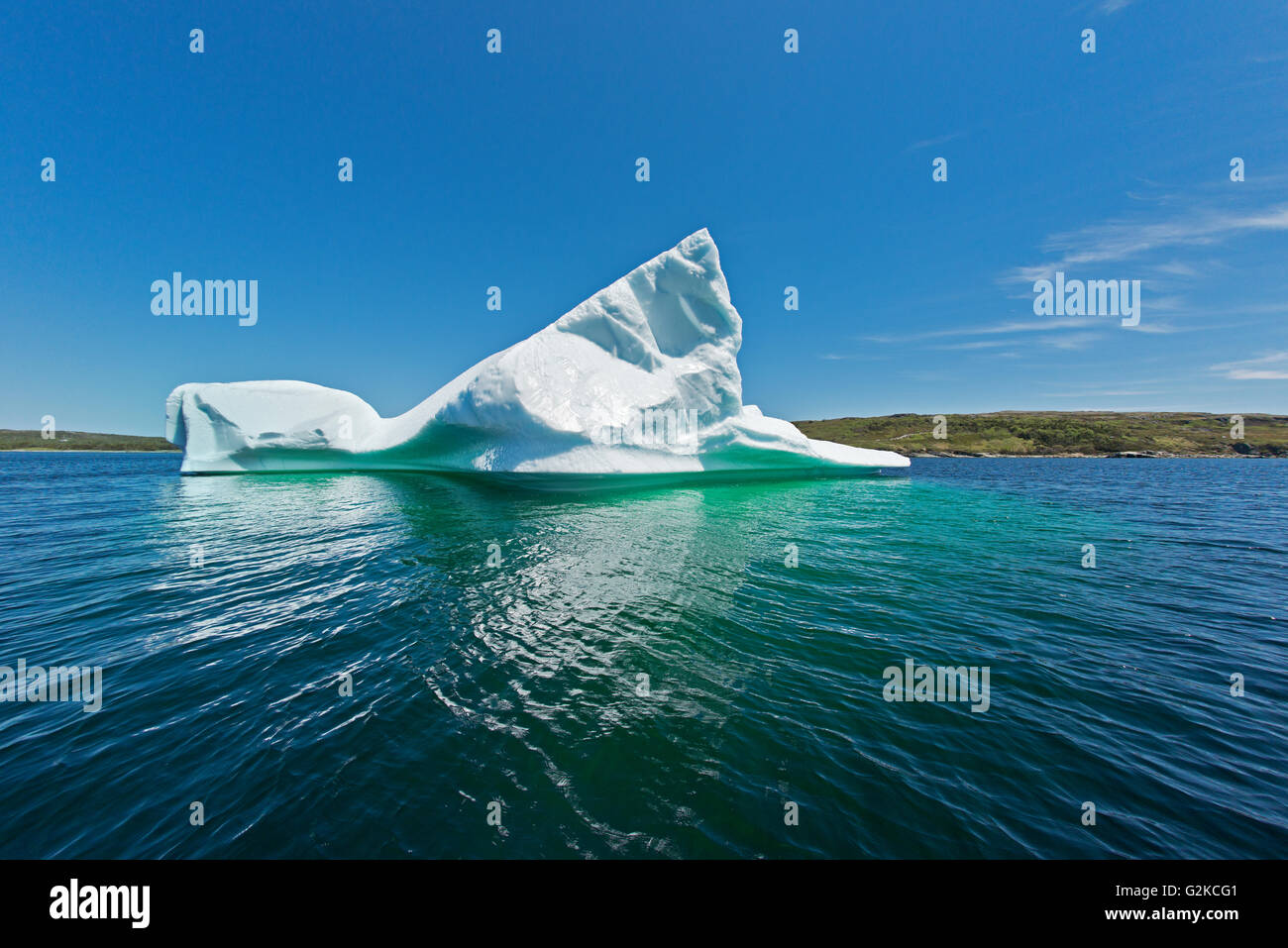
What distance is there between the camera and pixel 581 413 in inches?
728

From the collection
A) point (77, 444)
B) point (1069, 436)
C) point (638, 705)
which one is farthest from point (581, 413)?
point (77, 444)

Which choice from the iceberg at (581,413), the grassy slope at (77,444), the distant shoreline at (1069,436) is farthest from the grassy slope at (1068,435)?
the grassy slope at (77,444)

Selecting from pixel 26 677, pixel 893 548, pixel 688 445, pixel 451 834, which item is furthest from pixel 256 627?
pixel 688 445

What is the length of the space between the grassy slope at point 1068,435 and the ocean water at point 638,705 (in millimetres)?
86912

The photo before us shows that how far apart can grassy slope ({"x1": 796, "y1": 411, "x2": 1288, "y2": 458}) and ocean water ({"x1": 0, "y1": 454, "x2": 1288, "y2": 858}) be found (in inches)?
3422

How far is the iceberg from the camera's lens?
60.5 ft

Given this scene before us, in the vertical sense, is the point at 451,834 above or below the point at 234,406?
below

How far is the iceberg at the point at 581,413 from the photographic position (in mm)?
18453

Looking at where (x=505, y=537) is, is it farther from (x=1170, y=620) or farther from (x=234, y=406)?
(x=234, y=406)

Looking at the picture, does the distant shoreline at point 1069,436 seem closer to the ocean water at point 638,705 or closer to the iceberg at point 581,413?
the iceberg at point 581,413

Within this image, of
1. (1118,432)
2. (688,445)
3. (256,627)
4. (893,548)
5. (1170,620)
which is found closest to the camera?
(256,627)
